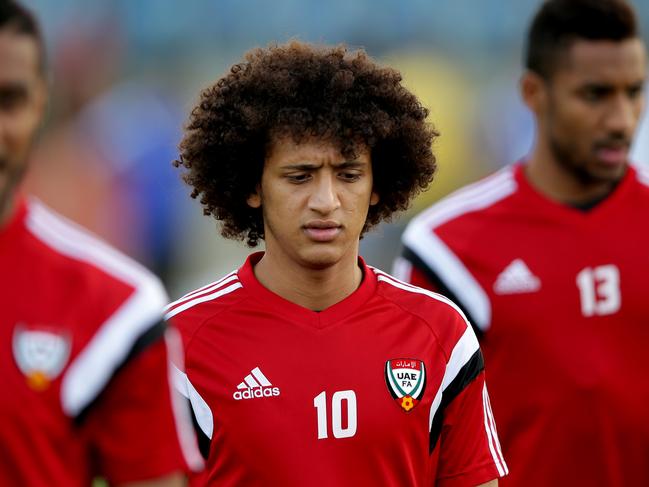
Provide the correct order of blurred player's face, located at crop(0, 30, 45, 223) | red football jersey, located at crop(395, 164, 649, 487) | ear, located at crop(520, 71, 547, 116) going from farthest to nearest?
ear, located at crop(520, 71, 547, 116), red football jersey, located at crop(395, 164, 649, 487), blurred player's face, located at crop(0, 30, 45, 223)

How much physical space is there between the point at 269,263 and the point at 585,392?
57.9 inches

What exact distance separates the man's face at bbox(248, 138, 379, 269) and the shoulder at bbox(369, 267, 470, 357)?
7.1 inches

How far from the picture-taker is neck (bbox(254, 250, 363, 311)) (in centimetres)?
478

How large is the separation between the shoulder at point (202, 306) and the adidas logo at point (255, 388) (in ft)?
0.80

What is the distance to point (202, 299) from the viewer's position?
189 inches

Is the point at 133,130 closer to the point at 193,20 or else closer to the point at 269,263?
the point at 193,20

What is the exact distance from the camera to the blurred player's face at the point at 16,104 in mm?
3695

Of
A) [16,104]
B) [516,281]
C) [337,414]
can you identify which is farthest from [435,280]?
[16,104]

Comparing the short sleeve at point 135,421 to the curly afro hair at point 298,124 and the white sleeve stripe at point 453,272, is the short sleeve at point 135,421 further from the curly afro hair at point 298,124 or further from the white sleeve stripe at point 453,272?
the white sleeve stripe at point 453,272

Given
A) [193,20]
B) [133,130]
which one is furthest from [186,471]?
[193,20]

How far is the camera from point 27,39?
3.89 m

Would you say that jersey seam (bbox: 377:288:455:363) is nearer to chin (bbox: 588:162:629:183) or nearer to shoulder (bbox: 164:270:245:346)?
shoulder (bbox: 164:270:245:346)

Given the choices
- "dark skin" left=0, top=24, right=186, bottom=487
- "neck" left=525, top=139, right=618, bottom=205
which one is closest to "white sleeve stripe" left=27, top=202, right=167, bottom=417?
"dark skin" left=0, top=24, right=186, bottom=487

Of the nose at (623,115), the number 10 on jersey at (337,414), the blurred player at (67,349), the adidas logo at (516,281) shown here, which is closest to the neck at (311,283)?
the number 10 on jersey at (337,414)
